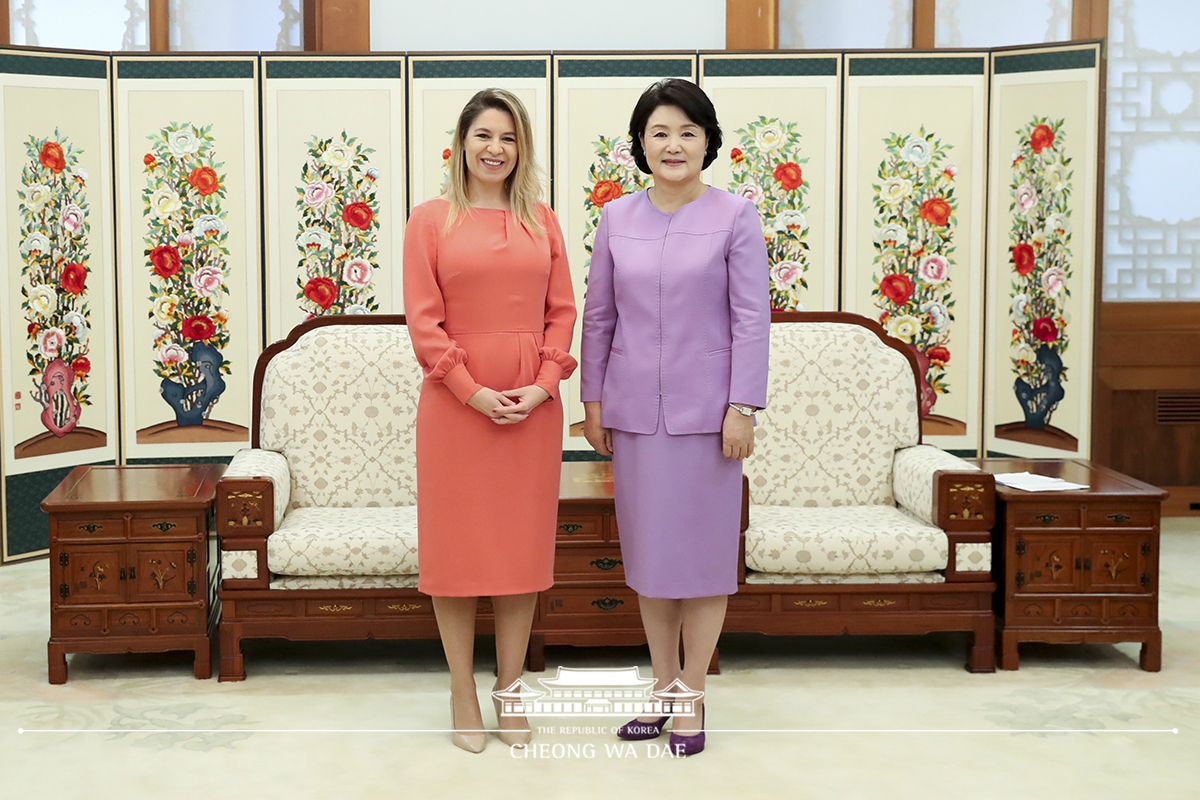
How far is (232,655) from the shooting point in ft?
11.1

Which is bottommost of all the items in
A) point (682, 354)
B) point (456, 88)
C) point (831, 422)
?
point (831, 422)

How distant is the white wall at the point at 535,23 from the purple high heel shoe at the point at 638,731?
3.29 meters

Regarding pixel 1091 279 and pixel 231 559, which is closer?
pixel 231 559

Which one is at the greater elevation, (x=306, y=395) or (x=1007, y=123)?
(x=1007, y=123)

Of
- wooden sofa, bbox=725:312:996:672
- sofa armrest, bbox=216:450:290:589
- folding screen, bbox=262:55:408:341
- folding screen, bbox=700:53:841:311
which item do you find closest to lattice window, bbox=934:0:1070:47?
folding screen, bbox=700:53:841:311

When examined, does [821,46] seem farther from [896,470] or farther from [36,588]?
[36,588]

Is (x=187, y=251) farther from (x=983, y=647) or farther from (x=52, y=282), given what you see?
(x=983, y=647)

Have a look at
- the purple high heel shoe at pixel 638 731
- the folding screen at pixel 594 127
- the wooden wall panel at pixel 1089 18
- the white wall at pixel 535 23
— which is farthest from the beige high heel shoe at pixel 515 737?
the wooden wall panel at pixel 1089 18

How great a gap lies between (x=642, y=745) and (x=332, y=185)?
285 cm

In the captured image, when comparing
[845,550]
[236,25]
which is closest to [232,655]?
[845,550]

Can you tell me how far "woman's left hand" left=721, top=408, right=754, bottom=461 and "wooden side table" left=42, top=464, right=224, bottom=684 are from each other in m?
1.57

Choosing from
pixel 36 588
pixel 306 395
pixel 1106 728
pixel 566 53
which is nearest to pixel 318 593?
pixel 306 395

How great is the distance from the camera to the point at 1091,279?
4715 millimetres

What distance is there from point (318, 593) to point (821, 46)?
3.44 metres
